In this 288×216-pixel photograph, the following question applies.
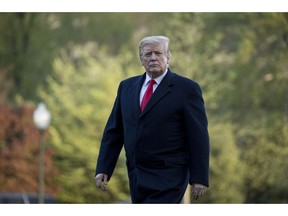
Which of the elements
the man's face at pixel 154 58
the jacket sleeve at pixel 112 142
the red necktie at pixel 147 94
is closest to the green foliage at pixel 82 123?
the jacket sleeve at pixel 112 142

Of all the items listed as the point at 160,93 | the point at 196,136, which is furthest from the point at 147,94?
the point at 196,136

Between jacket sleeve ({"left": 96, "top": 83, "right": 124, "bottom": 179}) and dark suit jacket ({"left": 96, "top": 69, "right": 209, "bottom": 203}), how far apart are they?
22 cm

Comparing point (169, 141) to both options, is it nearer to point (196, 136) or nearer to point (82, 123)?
point (196, 136)

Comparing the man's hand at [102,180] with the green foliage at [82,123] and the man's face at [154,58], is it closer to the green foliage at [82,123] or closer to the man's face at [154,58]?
the man's face at [154,58]

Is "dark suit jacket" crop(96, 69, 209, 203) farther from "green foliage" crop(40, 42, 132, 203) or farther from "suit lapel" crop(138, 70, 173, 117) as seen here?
"green foliage" crop(40, 42, 132, 203)

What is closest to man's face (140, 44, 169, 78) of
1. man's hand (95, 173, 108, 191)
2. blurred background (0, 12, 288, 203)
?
man's hand (95, 173, 108, 191)

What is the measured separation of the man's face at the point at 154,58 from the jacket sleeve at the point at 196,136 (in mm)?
231

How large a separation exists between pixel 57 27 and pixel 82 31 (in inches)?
39.0

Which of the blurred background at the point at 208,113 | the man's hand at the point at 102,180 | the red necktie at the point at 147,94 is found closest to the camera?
the red necktie at the point at 147,94

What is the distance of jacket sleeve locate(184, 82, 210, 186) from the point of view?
5660 mm

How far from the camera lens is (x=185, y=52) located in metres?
27.4

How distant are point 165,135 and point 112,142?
1.54ft

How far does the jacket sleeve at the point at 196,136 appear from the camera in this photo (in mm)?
5660
